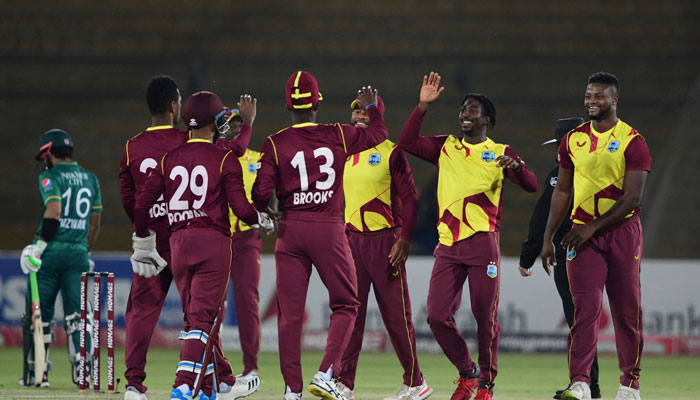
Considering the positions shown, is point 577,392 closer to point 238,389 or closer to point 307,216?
point 307,216

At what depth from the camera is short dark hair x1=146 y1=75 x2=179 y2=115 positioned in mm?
8047

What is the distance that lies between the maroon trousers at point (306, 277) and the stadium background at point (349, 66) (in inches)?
393

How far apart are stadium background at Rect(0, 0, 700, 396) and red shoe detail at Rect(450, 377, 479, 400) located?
963 cm

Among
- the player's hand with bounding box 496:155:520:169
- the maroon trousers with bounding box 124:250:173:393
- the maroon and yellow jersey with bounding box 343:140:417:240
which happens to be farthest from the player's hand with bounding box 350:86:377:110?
the maroon trousers with bounding box 124:250:173:393

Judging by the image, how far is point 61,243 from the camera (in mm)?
10070

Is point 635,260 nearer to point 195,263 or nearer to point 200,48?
point 195,263

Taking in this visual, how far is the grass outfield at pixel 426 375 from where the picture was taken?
30.8 feet

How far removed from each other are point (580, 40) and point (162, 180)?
16.1m

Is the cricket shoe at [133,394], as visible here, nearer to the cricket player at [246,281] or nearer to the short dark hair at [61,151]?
the cricket player at [246,281]

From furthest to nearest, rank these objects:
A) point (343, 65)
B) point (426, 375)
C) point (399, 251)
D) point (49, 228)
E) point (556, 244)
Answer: point (343, 65), point (426, 375), point (49, 228), point (556, 244), point (399, 251)

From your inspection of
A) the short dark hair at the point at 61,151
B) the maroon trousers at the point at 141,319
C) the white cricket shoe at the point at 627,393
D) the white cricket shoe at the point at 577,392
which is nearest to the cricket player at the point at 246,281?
the maroon trousers at the point at 141,319

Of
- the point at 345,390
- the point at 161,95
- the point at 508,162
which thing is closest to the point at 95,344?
the point at 345,390

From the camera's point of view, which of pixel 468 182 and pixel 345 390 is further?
pixel 345 390

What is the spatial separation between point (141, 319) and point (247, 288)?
1631 millimetres
